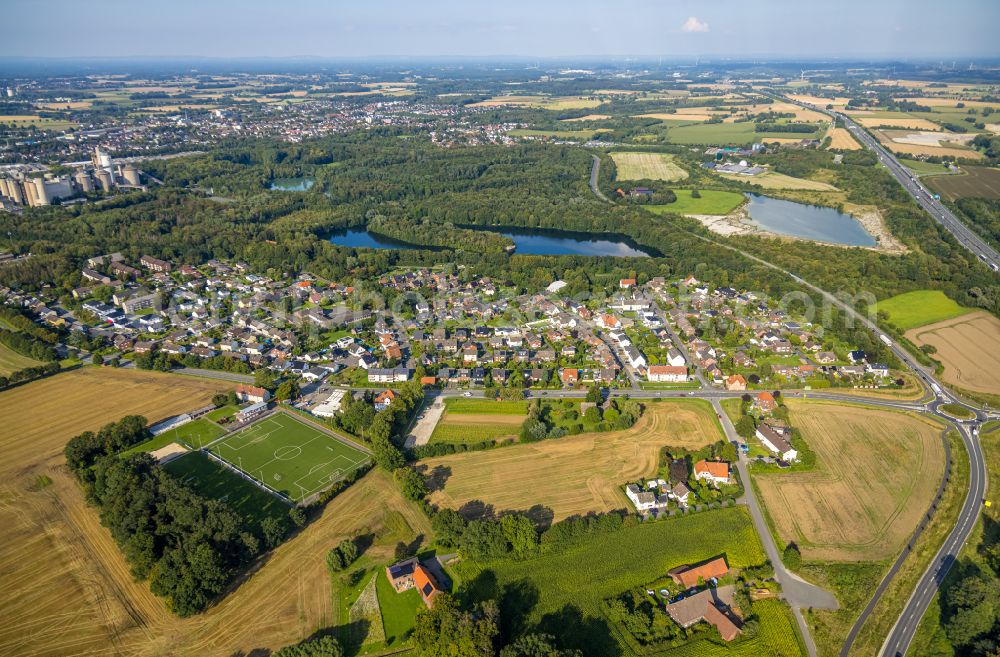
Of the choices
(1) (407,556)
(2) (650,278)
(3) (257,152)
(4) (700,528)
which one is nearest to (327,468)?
(1) (407,556)

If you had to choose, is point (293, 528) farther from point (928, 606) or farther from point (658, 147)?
point (658, 147)

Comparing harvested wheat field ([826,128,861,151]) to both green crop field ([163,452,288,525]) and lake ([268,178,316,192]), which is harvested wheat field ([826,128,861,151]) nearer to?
lake ([268,178,316,192])

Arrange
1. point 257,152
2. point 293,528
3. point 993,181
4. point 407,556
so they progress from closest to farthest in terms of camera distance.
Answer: point 407,556
point 293,528
point 993,181
point 257,152

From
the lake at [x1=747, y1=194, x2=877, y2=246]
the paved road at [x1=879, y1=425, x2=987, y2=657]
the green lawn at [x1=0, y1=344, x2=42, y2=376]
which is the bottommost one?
the paved road at [x1=879, y1=425, x2=987, y2=657]

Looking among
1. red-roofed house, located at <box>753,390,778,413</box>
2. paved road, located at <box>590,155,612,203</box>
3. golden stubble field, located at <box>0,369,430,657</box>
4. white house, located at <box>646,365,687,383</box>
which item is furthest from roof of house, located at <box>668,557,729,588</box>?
paved road, located at <box>590,155,612,203</box>

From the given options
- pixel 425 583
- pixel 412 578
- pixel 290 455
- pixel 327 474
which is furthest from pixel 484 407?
pixel 425 583

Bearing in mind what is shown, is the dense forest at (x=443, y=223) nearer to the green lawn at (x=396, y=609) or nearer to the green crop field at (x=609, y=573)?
the green crop field at (x=609, y=573)
